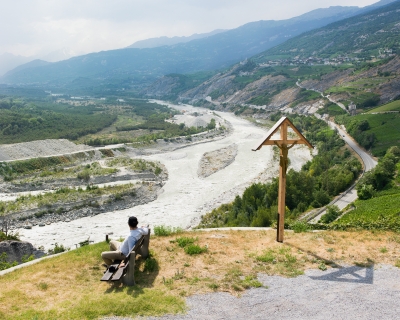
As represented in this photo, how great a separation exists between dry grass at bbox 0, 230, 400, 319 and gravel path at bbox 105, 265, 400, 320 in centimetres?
42

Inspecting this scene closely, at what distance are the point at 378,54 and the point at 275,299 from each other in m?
175

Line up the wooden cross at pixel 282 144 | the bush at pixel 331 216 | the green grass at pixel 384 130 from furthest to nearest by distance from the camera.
→ the green grass at pixel 384 130 → the bush at pixel 331 216 → the wooden cross at pixel 282 144

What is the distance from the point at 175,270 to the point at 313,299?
4.09 meters

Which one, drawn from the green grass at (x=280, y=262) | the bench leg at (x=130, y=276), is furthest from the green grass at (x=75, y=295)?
the green grass at (x=280, y=262)

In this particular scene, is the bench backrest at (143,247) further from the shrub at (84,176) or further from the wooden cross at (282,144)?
the shrub at (84,176)

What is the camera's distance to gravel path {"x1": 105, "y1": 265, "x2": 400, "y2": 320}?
8164 mm

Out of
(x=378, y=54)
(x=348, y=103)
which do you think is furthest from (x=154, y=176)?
(x=378, y=54)

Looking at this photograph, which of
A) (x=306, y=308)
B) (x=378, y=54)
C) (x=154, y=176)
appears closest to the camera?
(x=306, y=308)

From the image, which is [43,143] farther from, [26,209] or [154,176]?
[26,209]

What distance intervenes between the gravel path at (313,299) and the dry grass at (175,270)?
1.37 feet

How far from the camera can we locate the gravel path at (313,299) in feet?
26.8

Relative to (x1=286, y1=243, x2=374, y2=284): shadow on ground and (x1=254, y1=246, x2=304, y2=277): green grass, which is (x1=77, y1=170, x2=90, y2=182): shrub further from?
(x1=286, y1=243, x2=374, y2=284): shadow on ground

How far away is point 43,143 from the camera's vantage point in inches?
2771

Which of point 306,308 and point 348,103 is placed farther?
point 348,103
